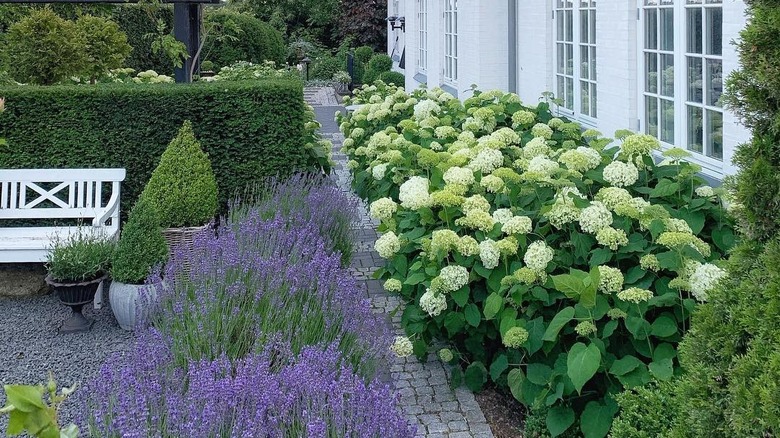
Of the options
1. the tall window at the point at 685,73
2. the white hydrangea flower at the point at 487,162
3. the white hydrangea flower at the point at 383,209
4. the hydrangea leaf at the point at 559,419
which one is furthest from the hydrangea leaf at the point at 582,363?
the tall window at the point at 685,73

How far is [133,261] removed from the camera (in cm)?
586

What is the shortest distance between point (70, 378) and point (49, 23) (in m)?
6.03

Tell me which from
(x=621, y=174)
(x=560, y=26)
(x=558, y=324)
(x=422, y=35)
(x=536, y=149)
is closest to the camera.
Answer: (x=558, y=324)

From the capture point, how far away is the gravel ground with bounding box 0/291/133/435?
5121mm

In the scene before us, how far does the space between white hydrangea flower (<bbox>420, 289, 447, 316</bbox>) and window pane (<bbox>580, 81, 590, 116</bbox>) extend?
13.2ft

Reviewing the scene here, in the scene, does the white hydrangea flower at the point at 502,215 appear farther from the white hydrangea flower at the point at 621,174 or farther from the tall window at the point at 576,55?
the tall window at the point at 576,55

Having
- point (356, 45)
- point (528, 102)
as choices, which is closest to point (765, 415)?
point (528, 102)

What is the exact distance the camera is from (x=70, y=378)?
508cm

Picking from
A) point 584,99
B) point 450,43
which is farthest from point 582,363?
point 450,43

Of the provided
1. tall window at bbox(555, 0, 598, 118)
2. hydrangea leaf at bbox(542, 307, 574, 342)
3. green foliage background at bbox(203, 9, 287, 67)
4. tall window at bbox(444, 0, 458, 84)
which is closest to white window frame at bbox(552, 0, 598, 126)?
tall window at bbox(555, 0, 598, 118)

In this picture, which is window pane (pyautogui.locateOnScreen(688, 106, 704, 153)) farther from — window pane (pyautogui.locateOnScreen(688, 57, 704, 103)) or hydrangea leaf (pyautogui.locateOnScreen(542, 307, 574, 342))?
hydrangea leaf (pyautogui.locateOnScreen(542, 307, 574, 342))

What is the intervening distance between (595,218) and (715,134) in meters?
1.67

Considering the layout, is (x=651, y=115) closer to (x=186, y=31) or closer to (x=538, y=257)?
(x=538, y=257)

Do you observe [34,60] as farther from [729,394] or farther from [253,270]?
[729,394]
